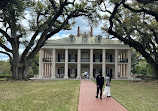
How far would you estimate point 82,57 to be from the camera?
4100 cm

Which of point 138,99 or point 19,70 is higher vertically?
point 19,70

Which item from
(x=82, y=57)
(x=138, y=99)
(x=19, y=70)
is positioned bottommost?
(x=138, y=99)

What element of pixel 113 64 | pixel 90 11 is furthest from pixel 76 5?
pixel 113 64

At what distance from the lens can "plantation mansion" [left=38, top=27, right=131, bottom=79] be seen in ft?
124

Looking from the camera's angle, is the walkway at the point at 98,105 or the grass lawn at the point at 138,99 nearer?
the walkway at the point at 98,105

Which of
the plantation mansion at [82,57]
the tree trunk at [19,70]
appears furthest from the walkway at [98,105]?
the plantation mansion at [82,57]

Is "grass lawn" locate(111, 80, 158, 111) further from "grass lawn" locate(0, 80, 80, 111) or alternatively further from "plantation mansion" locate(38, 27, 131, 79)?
"plantation mansion" locate(38, 27, 131, 79)

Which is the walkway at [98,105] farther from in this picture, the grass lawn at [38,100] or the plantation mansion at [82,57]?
the plantation mansion at [82,57]

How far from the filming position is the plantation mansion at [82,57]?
37781 millimetres

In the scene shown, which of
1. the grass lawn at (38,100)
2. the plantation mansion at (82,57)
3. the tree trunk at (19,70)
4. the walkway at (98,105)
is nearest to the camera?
the grass lawn at (38,100)

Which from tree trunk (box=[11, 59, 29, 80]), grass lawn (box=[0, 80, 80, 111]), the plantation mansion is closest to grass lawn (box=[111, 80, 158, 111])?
grass lawn (box=[0, 80, 80, 111])

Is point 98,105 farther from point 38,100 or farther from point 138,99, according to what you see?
point 38,100

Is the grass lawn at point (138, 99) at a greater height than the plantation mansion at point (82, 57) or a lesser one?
lesser

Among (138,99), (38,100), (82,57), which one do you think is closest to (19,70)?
(82,57)
